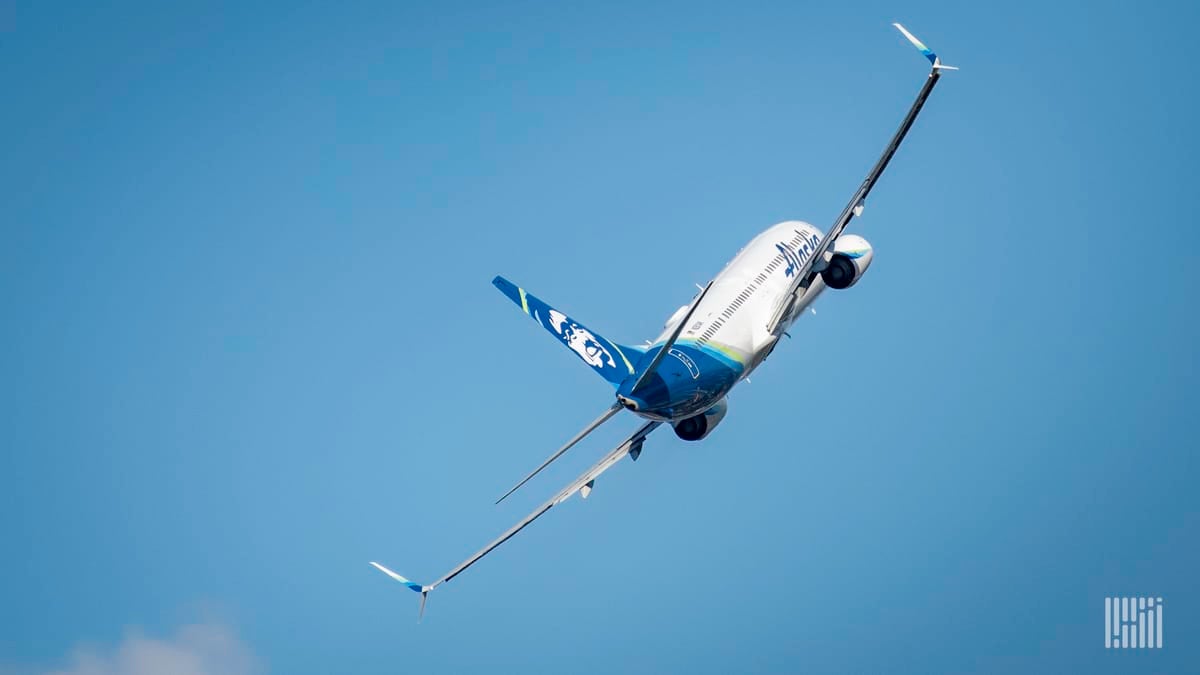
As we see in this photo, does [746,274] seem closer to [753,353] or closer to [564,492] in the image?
[753,353]

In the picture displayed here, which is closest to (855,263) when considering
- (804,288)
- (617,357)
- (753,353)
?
(804,288)

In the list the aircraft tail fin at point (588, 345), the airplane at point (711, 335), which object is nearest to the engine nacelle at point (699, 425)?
the airplane at point (711, 335)

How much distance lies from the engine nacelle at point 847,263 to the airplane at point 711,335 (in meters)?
0.04

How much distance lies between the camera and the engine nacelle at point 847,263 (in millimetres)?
81125

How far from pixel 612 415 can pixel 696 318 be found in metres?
7.23

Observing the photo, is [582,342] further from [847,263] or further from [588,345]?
[847,263]

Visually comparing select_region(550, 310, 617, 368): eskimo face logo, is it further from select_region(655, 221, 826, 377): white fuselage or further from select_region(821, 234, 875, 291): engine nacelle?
select_region(821, 234, 875, 291): engine nacelle

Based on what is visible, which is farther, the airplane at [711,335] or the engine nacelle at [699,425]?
the engine nacelle at [699,425]

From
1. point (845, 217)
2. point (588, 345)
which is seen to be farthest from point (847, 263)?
point (588, 345)

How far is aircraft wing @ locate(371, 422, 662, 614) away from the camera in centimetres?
7419

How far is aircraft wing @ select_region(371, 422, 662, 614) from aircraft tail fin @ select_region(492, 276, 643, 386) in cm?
528

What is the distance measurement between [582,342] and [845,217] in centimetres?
1249

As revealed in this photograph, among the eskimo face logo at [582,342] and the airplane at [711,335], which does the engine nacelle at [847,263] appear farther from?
the eskimo face logo at [582,342]

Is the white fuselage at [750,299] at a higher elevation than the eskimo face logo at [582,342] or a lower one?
higher
